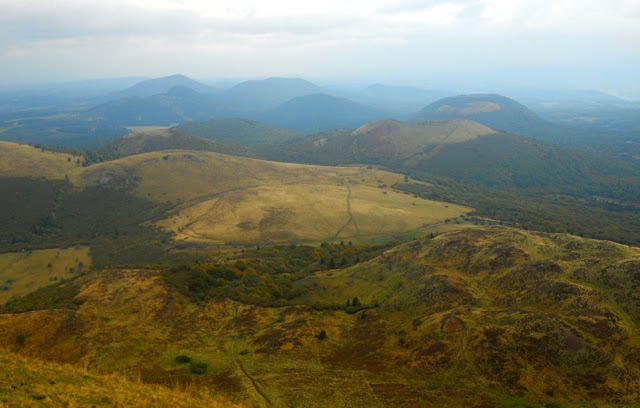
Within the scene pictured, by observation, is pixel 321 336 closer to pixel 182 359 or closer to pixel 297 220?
pixel 182 359

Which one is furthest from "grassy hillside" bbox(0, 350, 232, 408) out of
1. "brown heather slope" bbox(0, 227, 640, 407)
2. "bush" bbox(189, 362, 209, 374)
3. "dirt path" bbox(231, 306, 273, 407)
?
"bush" bbox(189, 362, 209, 374)

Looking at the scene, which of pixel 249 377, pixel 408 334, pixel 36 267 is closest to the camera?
pixel 249 377

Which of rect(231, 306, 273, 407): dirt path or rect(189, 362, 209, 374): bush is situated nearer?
rect(231, 306, 273, 407): dirt path

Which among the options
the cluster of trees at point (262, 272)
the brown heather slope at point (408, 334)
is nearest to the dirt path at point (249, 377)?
the brown heather slope at point (408, 334)

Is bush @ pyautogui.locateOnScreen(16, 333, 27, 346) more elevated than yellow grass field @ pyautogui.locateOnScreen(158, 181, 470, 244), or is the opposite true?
bush @ pyautogui.locateOnScreen(16, 333, 27, 346)

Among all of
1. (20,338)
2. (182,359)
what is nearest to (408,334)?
(182,359)

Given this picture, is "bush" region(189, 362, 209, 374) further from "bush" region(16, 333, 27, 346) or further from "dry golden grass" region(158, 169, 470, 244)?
"dry golden grass" region(158, 169, 470, 244)

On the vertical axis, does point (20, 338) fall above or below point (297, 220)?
above
